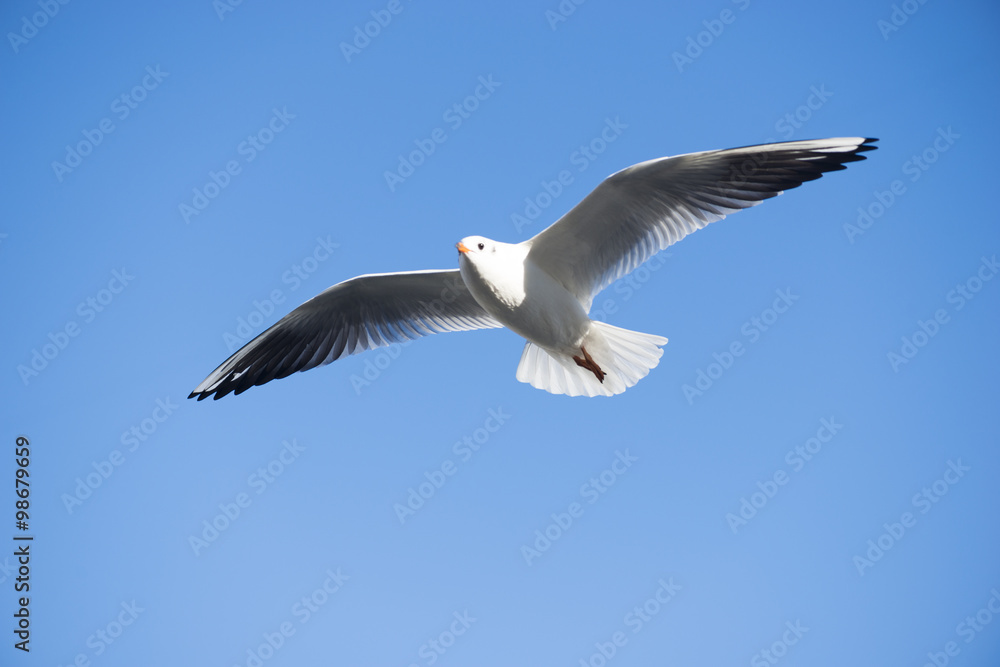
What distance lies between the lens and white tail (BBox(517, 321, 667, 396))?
6.06m

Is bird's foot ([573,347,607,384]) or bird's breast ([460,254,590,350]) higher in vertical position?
bird's breast ([460,254,590,350])

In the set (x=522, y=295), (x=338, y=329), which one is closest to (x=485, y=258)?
(x=522, y=295)

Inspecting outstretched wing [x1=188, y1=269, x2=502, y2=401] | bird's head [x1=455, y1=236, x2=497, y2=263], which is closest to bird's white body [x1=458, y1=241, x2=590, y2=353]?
bird's head [x1=455, y1=236, x2=497, y2=263]

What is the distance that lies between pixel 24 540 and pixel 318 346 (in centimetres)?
277

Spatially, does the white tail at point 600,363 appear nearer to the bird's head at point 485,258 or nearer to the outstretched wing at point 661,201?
the outstretched wing at point 661,201

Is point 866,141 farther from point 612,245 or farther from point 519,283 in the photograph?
point 519,283

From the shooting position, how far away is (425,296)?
652 cm

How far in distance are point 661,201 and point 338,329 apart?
2.78m

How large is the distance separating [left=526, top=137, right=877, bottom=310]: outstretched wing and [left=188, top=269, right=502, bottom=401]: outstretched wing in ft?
3.42

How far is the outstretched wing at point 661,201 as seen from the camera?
17.2 feet

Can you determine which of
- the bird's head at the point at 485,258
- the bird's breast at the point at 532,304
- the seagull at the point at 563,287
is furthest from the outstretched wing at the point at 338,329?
the bird's head at the point at 485,258

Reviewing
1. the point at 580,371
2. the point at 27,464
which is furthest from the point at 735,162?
the point at 27,464

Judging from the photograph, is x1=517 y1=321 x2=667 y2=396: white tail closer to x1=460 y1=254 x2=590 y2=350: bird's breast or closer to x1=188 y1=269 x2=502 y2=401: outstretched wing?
x1=460 y1=254 x2=590 y2=350: bird's breast

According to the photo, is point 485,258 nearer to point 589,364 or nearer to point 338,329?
point 589,364
